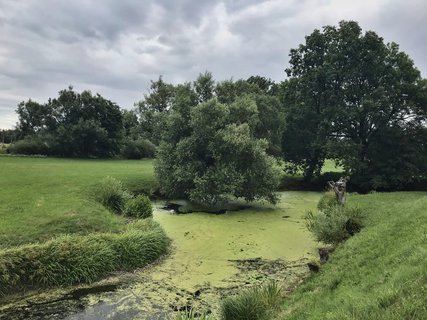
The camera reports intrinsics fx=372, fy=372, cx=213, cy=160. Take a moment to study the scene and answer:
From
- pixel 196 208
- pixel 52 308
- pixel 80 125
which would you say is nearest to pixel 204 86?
pixel 196 208

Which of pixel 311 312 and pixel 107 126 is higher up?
pixel 107 126

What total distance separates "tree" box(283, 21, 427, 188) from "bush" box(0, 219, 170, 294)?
74.9 feet

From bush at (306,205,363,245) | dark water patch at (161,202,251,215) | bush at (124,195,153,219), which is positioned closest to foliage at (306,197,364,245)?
bush at (306,205,363,245)

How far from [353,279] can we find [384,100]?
25955 millimetres

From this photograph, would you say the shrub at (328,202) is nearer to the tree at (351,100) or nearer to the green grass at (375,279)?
the green grass at (375,279)

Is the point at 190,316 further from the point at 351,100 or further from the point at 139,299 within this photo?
the point at 351,100

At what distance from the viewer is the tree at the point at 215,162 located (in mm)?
23438

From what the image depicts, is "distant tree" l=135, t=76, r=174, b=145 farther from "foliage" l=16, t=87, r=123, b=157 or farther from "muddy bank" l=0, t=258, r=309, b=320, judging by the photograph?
"muddy bank" l=0, t=258, r=309, b=320

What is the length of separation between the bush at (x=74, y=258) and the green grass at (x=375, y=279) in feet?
20.4

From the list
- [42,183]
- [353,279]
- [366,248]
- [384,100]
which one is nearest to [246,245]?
[366,248]

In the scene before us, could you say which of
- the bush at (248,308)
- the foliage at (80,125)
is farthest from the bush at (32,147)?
the bush at (248,308)

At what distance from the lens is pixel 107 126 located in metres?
51.0

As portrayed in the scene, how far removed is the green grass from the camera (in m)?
6.16

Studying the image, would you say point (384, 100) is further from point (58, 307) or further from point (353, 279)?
point (58, 307)
